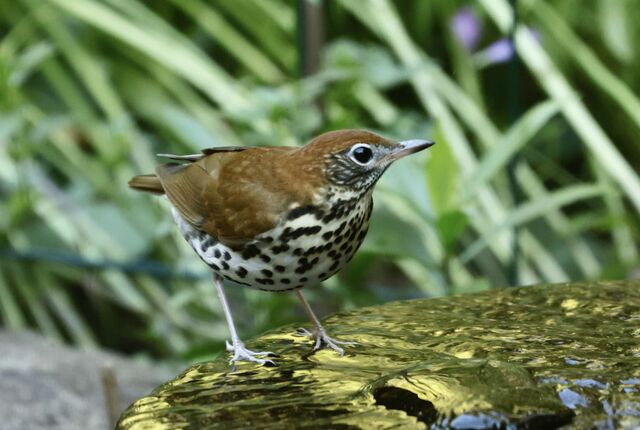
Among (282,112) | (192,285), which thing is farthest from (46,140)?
(282,112)

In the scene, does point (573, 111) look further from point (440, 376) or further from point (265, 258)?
point (440, 376)

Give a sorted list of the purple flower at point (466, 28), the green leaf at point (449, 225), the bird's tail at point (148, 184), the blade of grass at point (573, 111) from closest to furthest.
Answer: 1. the bird's tail at point (148, 184)
2. the green leaf at point (449, 225)
3. the blade of grass at point (573, 111)
4. the purple flower at point (466, 28)

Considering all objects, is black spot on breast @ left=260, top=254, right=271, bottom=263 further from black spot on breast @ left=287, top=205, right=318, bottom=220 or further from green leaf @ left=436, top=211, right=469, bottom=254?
green leaf @ left=436, top=211, right=469, bottom=254

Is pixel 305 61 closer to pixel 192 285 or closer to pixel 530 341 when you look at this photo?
pixel 192 285

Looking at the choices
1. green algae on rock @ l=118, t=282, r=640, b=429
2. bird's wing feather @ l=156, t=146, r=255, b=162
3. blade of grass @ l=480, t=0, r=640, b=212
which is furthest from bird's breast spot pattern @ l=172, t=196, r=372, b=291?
blade of grass @ l=480, t=0, r=640, b=212

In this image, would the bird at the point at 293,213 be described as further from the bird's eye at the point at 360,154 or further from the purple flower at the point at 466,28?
the purple flower at the point at 466,28

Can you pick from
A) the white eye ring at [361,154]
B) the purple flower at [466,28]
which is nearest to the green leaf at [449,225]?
the white eye ring at [361,154]
